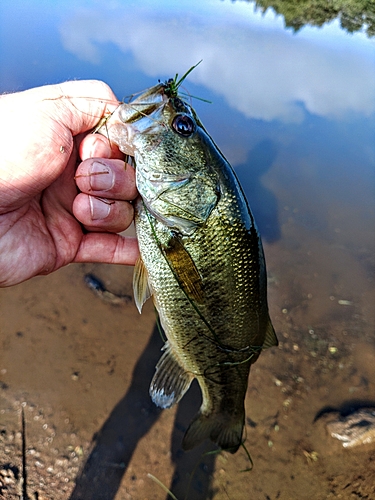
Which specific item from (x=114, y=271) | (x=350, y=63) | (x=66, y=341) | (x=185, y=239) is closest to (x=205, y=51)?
(x=350, y=63)

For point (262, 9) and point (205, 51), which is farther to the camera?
point (262, 9)

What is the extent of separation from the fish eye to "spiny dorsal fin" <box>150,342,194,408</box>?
1323mm

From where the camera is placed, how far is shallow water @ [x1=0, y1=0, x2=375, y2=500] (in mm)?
3422

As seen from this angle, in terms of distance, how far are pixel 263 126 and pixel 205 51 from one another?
5784 mm

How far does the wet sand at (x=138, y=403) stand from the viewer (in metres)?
3.33

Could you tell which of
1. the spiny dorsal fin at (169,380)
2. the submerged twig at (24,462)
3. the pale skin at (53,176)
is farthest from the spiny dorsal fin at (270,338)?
the submerged twig at (24,462)

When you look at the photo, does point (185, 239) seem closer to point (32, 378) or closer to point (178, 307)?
point (178, 307)

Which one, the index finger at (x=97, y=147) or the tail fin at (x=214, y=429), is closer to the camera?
the index finger at (x=97, y=147)

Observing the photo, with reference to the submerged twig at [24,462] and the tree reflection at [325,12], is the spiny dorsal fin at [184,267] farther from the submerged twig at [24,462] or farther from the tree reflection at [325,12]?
the tree reflection at [325,12]

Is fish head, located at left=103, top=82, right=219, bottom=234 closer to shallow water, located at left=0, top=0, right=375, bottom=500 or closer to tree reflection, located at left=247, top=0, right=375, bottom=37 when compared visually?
shallow water, located at left=0, top=0, right=375, bottom=500

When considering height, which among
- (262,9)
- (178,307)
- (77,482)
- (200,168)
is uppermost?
(262,9)

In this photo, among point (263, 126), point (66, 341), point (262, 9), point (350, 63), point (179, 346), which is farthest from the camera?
point (262, 9)

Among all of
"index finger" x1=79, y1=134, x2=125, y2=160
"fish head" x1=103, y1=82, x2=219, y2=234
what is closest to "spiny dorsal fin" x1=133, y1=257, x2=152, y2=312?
"fish head" x1=103, y1=82, x2=219, y2=234

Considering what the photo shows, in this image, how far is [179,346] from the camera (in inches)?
85.1
